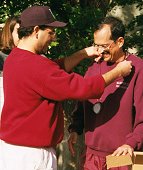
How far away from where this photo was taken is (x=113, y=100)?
3.69 metres

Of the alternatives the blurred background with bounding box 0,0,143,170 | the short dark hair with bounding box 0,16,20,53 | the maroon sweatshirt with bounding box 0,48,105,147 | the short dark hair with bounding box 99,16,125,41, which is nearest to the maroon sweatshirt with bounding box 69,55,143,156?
the short dark hair with bounding box 99,16,125,41

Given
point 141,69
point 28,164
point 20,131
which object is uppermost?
point 141,69

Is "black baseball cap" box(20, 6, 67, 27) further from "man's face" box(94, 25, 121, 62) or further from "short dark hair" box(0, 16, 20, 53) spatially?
"short dark hair" box(0, 16, 20, 53)

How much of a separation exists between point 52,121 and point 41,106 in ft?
0.44

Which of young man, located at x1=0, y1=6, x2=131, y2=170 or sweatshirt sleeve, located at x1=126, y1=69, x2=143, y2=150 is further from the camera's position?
sweatshirt sleeve, located at x1=126, y1=69, x2=143, y2=150

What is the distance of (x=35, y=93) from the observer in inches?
133

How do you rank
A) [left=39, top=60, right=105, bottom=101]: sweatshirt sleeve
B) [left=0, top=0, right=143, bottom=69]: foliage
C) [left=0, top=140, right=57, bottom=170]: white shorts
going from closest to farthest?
[left=39, top=60, right=105, bottom=101]: sweatshirt sleeve, [left=0, top=140, right=57, bottom=170]: white shorts, [left=0, top=0, right=143, bottom=69]: foliage

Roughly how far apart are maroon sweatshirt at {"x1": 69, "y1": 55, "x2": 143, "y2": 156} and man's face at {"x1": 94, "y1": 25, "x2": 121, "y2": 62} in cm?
7

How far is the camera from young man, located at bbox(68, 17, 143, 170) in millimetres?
3643

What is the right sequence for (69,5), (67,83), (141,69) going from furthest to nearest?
1. (69,5)
2. (141,69)
3. (67,83)

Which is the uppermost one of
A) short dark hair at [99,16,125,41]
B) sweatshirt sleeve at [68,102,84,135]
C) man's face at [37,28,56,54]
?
man's face at [37,28,56,54]

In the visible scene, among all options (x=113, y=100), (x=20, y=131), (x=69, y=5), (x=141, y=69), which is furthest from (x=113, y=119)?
(x=69, y=5)

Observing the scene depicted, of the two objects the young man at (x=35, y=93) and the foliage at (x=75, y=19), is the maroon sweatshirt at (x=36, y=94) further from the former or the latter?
the foliage at (x=75, y=19)

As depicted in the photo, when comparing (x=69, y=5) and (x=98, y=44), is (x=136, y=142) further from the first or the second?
(x=69, y=5)
